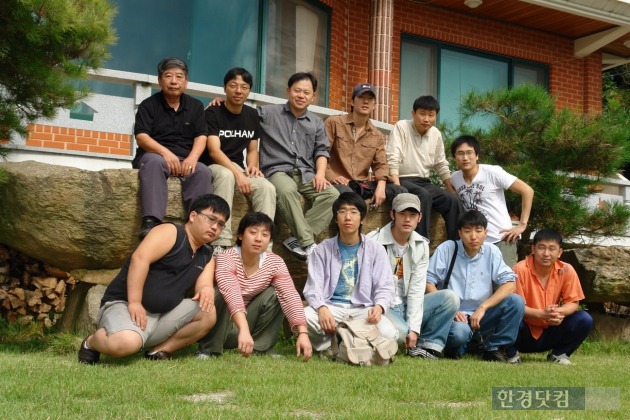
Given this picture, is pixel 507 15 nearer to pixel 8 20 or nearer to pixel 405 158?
pixel 405 158

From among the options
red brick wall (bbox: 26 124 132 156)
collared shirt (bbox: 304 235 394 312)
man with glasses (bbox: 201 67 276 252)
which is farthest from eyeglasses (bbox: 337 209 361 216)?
red brick wall (bbox: 26 124 132 156)

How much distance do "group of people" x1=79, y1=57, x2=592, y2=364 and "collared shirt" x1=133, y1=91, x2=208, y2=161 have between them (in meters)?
0.01

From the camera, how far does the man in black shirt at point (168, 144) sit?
6.09 metres

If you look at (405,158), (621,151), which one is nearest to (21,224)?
(405,158)

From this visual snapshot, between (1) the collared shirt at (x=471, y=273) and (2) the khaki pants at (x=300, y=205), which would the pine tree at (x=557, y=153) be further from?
(2) the khaki pants at (x=300, y=205)

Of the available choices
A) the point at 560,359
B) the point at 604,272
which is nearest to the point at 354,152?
the point at 560,359

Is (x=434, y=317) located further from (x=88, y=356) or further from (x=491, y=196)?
(x=88, y=356)

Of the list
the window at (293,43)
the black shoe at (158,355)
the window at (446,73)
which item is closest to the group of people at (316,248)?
the black shoe at (158,355)

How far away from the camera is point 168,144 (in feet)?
21.1

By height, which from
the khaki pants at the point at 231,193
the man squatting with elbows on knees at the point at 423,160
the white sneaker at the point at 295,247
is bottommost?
the white sneaker at the point at 295,247

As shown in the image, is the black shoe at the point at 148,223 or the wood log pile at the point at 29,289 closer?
the black shoe at the point at 148,223

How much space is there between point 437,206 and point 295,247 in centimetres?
145

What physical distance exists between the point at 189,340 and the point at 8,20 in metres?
2.52

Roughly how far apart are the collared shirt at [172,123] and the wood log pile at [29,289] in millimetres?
2190
